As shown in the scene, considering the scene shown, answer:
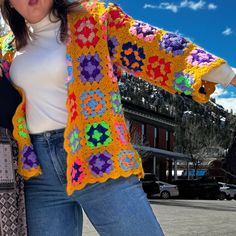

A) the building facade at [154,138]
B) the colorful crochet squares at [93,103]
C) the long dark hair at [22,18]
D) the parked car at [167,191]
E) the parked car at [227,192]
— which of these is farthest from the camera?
the building facade at [154,138]

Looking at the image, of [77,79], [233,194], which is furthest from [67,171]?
[233,194]

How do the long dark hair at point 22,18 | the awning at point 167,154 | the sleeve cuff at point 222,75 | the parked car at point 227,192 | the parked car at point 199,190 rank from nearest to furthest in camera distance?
the sleeve cuff at point 222,75 → the long dark hair at point 22,18 → the parked car at point 199,190 → the parked car at point 227,192 → the awning at point 167,154

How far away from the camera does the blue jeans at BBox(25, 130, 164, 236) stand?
1.85 m

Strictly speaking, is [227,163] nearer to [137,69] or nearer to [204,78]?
[204,78]

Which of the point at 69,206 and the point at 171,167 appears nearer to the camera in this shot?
the point at 69,206

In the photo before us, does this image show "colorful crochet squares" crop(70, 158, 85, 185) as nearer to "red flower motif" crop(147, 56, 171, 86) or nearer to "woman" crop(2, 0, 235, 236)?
"woman" crop(2, 0, 235, 236)

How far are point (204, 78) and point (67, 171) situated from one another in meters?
0.63

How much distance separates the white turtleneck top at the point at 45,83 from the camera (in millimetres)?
1993

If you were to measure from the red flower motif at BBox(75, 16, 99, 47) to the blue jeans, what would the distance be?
37 cm

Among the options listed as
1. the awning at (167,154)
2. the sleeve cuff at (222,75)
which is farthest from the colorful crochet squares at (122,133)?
the awning at (167,154)

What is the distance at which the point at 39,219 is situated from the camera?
2.04 meters

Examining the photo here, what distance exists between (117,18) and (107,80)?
0.89 ft

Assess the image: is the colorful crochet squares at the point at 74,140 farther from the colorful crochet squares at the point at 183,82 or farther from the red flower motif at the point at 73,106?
the colorful crochet squares at the point at 183,82

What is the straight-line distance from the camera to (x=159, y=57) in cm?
194
